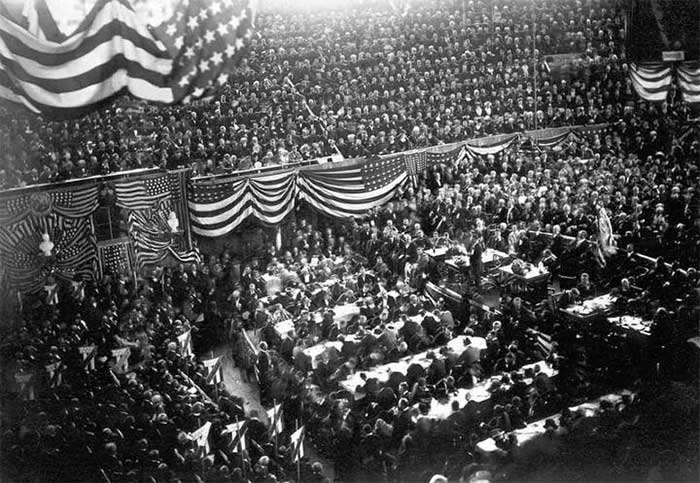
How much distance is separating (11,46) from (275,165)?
44.9 feet

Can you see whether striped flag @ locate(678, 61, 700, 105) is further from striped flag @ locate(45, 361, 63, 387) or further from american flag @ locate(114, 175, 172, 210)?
striped flag @ locate(45, 361, 63, 387)

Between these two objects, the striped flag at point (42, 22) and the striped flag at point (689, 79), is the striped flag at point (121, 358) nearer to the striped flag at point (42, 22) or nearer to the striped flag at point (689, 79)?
the striped flag at point (42, 22)

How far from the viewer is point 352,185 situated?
69.1ft

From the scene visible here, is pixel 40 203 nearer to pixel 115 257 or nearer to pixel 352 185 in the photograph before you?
pixel 115 257

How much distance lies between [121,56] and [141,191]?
11.0m

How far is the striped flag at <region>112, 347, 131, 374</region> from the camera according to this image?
13312 mm

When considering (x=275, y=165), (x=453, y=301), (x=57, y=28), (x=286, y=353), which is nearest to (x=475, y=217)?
(x=453, y=301)

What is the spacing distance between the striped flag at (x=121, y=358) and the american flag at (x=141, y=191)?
17.3ft

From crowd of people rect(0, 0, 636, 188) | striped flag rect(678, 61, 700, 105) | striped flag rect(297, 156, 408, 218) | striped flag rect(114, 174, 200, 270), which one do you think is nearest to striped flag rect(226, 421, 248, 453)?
striped flag rect(114, 174, 200, 270)

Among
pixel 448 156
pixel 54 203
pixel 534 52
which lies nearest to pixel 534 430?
pixel 54 203

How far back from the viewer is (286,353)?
14.5 metres

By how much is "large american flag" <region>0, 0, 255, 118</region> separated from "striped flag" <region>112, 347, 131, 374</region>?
292 inches

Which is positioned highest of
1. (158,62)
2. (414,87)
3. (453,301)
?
(158,62)

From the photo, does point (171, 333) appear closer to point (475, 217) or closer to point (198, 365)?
point (198, 365)
